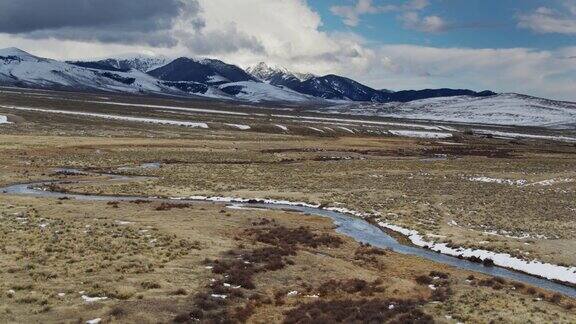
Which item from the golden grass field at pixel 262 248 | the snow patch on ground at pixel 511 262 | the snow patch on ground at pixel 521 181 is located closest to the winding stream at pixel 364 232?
the snow patch on ground at pixel 511 262

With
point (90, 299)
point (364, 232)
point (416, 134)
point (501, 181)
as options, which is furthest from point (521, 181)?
point (416, 134)

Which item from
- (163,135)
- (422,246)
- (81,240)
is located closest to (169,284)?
(81,240)

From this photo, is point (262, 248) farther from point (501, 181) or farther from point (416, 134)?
point (416, 134)

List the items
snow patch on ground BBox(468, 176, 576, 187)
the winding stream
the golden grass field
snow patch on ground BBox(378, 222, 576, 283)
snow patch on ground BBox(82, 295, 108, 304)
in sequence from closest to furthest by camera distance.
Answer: snow patch on ground BBox(82, 295, 108, 304) → the golden grass field → the winding stream → snow patch on ground BBox(378, 222, 576, 283) → snow patch on ground BBox(468, 176, 576, 187)

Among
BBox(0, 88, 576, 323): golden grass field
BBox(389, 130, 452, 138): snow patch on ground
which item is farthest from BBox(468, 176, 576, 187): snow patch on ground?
BBox(389, 130, 452, 138): snow patch on ground

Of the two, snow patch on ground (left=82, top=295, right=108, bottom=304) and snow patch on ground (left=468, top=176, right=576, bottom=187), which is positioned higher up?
snow patch on ground (left=82, top=295, right=108, bottom=304)

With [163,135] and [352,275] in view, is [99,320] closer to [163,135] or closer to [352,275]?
[352,275]

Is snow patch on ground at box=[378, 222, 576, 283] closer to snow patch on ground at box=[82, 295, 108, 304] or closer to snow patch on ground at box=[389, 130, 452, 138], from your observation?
snow patch on ground at box=[82, 295, 108, 304]

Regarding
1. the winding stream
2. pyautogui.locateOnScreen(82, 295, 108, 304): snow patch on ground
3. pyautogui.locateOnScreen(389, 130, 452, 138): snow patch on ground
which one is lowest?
pyautogui.locateOnScreen(389, 130, 452, 138): snow patch on ground

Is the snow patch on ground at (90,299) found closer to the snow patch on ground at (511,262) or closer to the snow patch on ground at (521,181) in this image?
the snow patch on ground at (511,262)

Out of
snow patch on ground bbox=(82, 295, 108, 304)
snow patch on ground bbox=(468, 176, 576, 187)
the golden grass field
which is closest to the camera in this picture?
snow patch on ground bbox=(82, 295, 108, 304)
